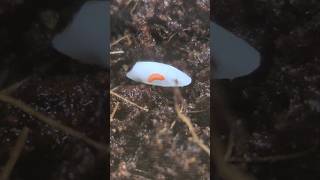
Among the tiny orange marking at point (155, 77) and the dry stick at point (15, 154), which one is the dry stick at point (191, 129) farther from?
the dry stick at point (15, 154)

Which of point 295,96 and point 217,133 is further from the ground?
point 295,96

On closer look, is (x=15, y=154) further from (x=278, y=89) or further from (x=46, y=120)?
(x=278, y=89)

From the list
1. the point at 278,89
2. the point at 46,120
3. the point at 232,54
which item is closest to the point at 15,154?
the point at 46,120

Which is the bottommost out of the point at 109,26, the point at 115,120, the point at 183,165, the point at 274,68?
the point at 183,165

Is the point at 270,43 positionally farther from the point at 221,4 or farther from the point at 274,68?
the point at 221,4

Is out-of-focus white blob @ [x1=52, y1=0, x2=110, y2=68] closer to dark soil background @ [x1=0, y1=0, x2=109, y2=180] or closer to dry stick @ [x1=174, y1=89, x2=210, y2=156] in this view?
dark soil background @ [x1=0, y1=0, x2=109, y2=180]

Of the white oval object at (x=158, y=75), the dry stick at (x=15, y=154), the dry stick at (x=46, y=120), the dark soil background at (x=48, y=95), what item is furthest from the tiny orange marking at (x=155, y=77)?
the dry stick at (x=15, y=154)

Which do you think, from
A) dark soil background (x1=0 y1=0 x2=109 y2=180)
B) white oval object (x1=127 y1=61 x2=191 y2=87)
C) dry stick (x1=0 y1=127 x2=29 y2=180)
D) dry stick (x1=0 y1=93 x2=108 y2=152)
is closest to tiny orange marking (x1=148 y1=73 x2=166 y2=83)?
white oval object (x1=127 y1=61 x2=191 y2=87)

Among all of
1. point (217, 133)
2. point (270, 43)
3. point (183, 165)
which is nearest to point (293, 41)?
point (270, 43)
